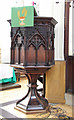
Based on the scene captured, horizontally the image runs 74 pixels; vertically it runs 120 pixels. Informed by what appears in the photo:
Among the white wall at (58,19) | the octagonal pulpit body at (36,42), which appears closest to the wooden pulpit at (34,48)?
the octagonal pulpit body at (36,42)

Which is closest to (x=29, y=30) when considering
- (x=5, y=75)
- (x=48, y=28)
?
(x=48, y=28)

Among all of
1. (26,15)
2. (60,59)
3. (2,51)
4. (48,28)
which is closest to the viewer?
(26,15)

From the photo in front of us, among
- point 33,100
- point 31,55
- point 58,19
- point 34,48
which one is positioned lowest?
point 33,100

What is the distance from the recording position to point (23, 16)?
2.24 metres

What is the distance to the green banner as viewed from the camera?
2208mm

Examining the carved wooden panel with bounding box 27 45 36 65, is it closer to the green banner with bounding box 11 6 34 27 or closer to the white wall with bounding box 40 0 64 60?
the green banner with bounding box 11 6 34 27

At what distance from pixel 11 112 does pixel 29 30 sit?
53.5 inches

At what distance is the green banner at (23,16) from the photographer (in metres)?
2.21

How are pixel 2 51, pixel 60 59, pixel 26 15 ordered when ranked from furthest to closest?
1. pixel 2 51
2. pixel 60 59
3. pixel 26 15

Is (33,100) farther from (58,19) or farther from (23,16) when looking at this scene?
(58,19)

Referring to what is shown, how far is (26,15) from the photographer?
7.28 ft

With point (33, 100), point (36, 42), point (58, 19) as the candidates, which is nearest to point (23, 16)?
point (36, 42)

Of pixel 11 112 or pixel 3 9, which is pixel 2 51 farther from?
pixel 11 112

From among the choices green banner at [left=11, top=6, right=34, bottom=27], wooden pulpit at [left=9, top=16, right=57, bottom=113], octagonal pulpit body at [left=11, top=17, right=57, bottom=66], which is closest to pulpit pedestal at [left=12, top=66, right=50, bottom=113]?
Answer: wooden pulpit at [left=9, top=16, right=57, bottom=113]
